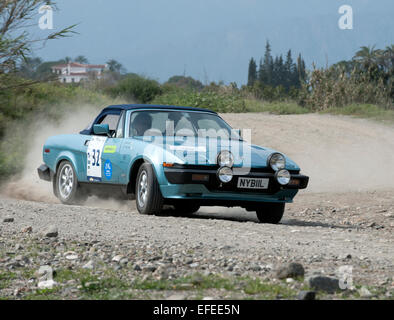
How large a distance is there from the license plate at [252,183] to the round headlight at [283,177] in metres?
0.16

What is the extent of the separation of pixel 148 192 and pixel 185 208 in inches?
31.7

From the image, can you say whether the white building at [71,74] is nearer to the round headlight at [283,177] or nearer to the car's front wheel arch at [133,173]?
the car's front wheel arch at [133,173]

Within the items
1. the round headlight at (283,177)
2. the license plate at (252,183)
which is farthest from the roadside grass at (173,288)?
the round headlight at (283,177)

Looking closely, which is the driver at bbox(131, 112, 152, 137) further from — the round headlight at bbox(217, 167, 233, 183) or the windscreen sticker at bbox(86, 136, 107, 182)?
the round headlight at bbox(217, 167, 233, 183)

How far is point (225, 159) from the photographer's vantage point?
9195mm

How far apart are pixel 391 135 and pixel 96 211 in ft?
48.4

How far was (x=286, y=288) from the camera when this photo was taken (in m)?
5.15

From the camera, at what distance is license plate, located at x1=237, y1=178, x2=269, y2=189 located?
928cm

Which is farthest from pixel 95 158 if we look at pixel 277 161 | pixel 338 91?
pixel 338 91

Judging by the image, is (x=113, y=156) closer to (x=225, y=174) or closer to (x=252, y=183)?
(x=225, y=174)

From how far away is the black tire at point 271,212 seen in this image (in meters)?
10.0

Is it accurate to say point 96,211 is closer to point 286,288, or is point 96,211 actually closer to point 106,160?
point 106,160

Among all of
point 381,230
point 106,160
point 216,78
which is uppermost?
point 216,78
